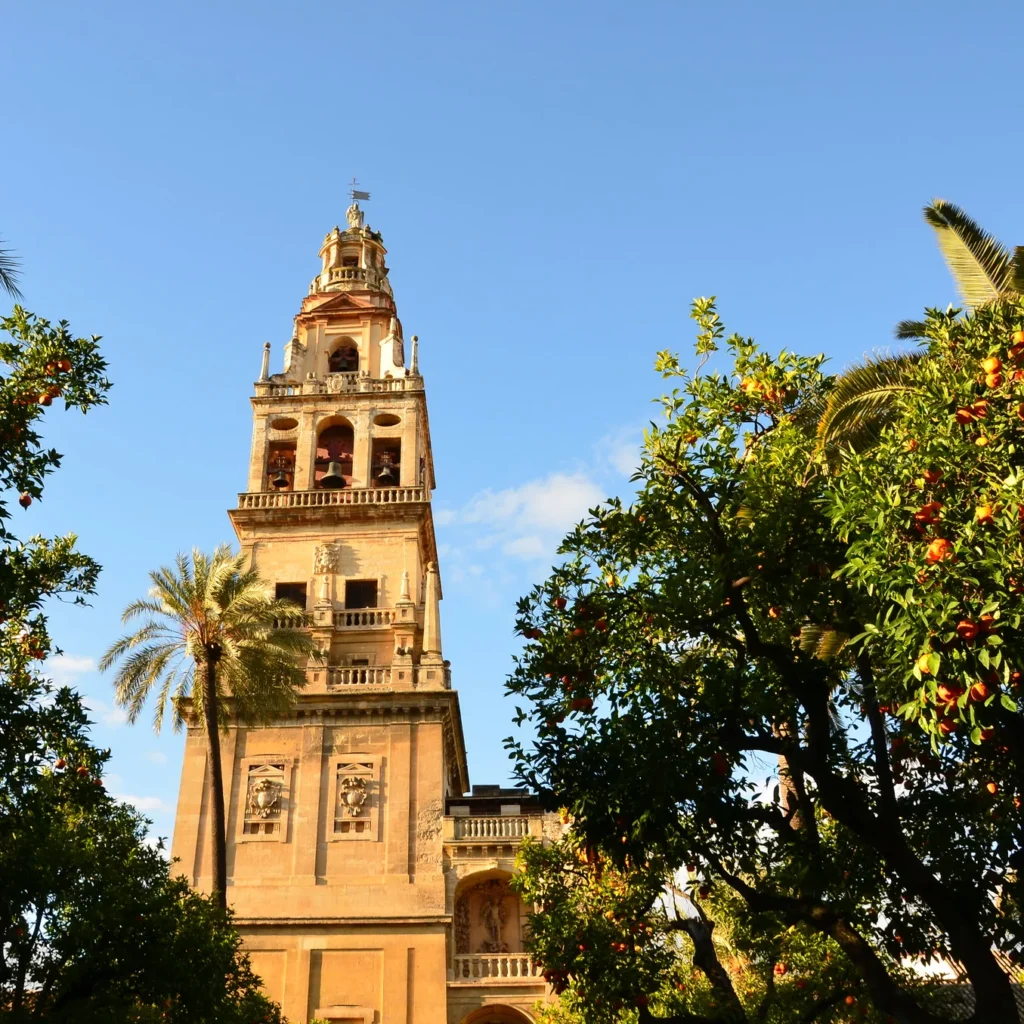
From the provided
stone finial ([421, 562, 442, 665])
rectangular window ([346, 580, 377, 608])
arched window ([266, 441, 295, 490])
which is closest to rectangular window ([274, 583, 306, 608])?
rectangular window ([346, 580, 377, 608])

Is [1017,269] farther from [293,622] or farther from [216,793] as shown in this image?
[293,622]

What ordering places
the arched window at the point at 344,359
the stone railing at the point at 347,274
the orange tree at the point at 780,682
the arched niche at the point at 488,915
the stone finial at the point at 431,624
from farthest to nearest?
the stone railing at the point at 347,274 < the arched window at the point at 344,359 < the stone finial at the point at 431,624 < the arched niche at the point at 488,915 < the orange tree at the point at 780,682

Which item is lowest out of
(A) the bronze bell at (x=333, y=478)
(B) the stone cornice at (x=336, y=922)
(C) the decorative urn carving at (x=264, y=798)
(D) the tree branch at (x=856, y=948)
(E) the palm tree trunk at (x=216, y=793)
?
(D) the tree branch at (x=856, y=948)

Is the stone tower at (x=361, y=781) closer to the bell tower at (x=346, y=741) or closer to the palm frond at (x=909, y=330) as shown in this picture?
the bell tower at (x=346, y=741)

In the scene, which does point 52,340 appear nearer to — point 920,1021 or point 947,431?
point 947,431

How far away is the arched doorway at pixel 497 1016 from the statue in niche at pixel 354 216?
1257 inches

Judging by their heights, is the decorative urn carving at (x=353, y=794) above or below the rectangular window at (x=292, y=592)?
below

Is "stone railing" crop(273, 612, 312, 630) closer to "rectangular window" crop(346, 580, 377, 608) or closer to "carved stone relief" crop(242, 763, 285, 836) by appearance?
"rectangular window" crop(346, 580, 377, 608)

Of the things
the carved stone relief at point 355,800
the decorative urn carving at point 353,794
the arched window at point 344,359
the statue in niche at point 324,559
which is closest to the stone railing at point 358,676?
the carved stone relief at point 355,800

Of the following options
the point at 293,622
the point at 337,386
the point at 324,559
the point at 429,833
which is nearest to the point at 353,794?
the point at 429,833

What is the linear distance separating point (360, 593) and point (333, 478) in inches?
174

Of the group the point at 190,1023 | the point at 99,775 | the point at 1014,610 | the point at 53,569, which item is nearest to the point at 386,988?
the point at 190,1023

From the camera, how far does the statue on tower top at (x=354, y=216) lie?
48469mm

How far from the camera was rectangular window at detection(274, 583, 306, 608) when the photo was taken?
35062mm
